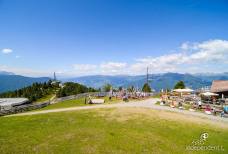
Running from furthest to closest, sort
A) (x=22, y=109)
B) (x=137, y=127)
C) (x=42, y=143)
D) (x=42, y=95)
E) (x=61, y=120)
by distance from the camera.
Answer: (x=42, y=95) → (x=22, y=109) → (x=61, y=120) → (x=137, y=127) → (x=42, y=143)

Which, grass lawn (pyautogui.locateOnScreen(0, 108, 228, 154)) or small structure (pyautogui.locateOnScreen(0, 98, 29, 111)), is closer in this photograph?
grass lawn (pyautogui.locateOnScreen(0, 108, 228, 154))

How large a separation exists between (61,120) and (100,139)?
8.02 m

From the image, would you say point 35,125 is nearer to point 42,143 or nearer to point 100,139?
point 42,143

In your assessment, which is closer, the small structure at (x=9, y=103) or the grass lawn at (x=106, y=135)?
the grass lawn at (x=106, y=135)

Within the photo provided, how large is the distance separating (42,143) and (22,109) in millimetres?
19572

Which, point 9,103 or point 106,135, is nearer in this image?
point 106,135

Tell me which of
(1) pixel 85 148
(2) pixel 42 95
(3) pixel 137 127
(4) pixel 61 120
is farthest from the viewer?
(2) pixel 42 95

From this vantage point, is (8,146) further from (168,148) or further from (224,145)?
(224,145)

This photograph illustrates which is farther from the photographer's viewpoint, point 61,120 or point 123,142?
point 61,120

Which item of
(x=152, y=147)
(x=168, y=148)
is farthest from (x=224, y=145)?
(x=152, y=147)

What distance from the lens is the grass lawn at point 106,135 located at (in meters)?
12.8

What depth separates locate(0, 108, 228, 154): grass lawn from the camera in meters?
12.8

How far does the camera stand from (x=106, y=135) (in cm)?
1534

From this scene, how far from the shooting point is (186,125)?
19094mm
